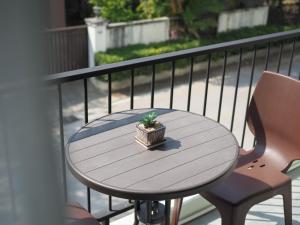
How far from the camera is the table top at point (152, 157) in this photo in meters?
1.54

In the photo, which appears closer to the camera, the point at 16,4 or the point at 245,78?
the point at 16,4

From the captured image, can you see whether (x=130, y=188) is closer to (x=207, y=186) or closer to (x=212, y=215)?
(x=207, y=186)

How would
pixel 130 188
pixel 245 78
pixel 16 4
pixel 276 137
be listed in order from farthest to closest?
pixel 245 78
pixel 276 137
pixel 130 188
pixel 16 4

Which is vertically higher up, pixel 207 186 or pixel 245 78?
pixel 207 186

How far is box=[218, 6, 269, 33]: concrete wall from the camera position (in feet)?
42.3

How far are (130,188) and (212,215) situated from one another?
43.3 inches

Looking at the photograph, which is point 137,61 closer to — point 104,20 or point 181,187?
point 181,187

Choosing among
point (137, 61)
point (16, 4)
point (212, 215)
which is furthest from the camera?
point (212, 215)

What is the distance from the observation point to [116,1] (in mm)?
11523

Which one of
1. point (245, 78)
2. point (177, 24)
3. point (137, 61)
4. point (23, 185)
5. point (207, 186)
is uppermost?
point (23, 185)

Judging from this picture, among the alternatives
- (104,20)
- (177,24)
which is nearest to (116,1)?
(104,20)

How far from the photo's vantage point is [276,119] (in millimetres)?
2254

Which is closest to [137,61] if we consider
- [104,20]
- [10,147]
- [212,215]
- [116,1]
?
[212,215]

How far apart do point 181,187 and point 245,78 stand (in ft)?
31.7
